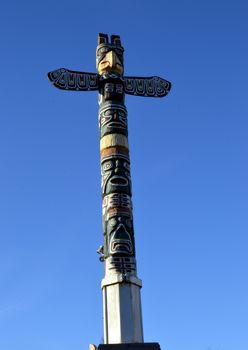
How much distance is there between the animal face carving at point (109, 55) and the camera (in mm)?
14734

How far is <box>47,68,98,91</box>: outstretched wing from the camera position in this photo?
14500mm

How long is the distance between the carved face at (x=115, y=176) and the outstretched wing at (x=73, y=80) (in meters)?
2.06

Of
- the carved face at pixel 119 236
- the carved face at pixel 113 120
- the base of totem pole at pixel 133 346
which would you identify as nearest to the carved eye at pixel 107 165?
the carved face at pixel 113 120

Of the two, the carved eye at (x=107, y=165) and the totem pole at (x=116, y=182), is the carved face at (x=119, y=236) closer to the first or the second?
the totem pole at (x=116, y=182)

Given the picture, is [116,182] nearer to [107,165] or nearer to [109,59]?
[107,165]

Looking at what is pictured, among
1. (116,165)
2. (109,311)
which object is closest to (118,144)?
(116,165)

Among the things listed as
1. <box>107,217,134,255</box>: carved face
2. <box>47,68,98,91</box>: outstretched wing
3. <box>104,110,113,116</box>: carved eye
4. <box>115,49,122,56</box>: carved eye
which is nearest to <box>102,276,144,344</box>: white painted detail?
<box>107,217,134,255</box>: carved face

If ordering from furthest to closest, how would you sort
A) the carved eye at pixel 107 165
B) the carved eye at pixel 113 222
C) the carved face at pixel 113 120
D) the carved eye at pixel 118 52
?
the carved eye at pixel 118 52
the carved face at pixel 113 120
the carved eye at pixel 107 165
the carved eye at pixel 113 222

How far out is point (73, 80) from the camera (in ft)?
47.9

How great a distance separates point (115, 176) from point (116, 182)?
14 cm

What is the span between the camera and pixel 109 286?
40.0ft

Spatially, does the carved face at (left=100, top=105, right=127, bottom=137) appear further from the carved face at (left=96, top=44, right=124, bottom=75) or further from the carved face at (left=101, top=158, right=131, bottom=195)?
the carved face at (left=96, top=44, right=124, bottom=75)

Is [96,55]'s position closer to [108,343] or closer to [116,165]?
[116,165]

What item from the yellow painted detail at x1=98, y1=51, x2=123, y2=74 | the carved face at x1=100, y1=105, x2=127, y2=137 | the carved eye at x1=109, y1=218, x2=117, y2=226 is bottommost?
the carved eye at x1=109, y1=218, x2=117, y2=226
